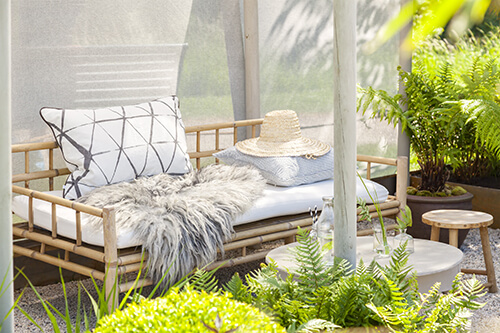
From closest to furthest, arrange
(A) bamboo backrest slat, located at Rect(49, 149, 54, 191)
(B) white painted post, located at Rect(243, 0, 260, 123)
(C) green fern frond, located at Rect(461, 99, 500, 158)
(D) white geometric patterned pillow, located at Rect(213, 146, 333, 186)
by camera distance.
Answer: (A) bamboo backrest slat, located at Rect(49, 149, 54, 191) < (D) white geometric patterned pillow, located at Rect(213, 146, 333, 186) < (C) green fern frond, located at Rect(461, 99, 500, 158) < (B) white painted post, located at Rect(243, 0, 260, 123)

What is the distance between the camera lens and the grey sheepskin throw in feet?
8.10

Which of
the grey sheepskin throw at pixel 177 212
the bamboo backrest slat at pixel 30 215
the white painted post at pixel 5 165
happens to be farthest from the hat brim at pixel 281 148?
the white painted post at pixel 5 165

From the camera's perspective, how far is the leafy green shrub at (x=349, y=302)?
1.18 meters

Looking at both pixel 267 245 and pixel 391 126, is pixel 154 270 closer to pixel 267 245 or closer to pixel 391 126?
pixel 267 245

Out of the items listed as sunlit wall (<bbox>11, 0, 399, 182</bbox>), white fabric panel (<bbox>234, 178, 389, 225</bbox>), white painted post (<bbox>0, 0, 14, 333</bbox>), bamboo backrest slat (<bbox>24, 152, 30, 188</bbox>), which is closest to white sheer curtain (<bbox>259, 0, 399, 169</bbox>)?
sunlit wall (<bbox>11, 0, 399, 182</bbox>)

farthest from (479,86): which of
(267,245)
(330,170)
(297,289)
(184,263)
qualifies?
(297,289)

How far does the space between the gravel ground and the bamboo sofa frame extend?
0.20m

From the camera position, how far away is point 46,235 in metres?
2.74

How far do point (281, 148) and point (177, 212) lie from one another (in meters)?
0.96

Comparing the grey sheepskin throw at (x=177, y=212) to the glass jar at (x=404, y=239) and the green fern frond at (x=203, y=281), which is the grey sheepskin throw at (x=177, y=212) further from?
the green fern frond at (x=203, y=281)

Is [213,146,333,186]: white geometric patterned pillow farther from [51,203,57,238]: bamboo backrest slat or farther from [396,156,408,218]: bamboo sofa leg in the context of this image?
[51,203,57,238]: bamboo backrest slat

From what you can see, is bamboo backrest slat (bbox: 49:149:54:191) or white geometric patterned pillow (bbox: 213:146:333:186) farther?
white geometric patterned pillow (bbox: 213:146:333:186)

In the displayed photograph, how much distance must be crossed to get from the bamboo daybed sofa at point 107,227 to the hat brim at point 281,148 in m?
0.27

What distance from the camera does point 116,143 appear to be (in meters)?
3.09
